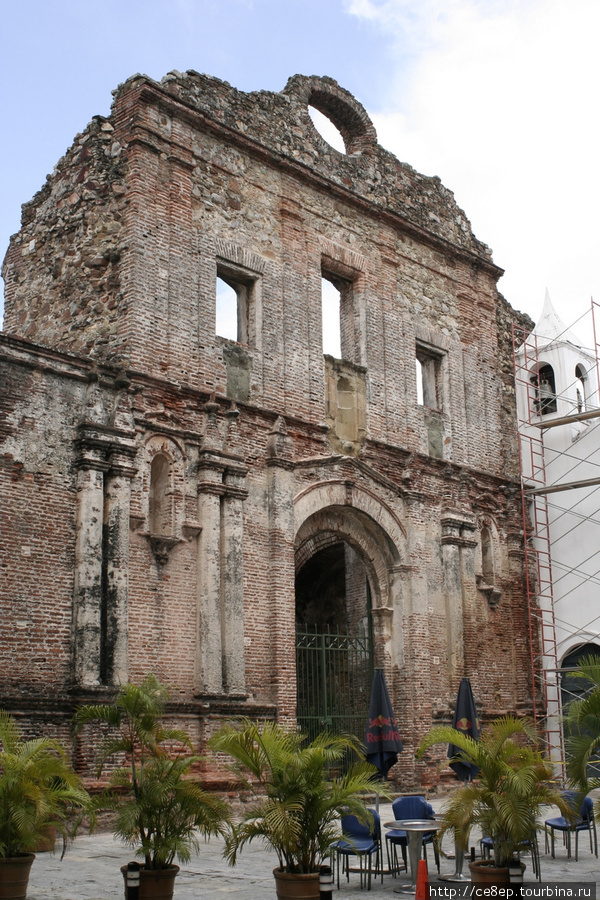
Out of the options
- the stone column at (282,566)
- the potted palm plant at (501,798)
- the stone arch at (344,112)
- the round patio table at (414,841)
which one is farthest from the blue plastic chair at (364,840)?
the stone arch at (344,112)

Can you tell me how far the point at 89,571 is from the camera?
495 inches

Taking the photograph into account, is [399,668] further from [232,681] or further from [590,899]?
[590,899]

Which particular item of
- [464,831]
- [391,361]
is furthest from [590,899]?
[391,361]

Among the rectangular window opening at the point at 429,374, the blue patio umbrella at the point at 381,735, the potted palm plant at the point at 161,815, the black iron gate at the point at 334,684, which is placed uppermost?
the rectangular window opening at the point at 429,374

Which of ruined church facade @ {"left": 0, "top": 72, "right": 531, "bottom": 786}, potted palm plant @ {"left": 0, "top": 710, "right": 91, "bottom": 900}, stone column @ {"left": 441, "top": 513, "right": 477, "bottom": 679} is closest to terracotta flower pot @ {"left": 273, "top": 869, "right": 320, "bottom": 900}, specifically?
potted palm plant @ {"left": 0, "top": 710, "right": 91, "bottom": 900}

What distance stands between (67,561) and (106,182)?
5678 mm

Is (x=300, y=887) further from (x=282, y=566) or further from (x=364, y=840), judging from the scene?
(x=282, y=566)

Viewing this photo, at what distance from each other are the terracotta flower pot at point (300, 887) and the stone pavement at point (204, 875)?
24.6 inches

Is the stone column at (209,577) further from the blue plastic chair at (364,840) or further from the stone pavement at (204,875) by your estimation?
the blue plastic chair at (364,840)

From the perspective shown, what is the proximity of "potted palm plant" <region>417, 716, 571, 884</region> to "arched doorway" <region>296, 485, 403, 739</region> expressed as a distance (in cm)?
738

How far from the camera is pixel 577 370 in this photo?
21047 mm

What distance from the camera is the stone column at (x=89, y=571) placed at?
40.3ft

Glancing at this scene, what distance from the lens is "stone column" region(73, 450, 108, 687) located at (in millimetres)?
12281

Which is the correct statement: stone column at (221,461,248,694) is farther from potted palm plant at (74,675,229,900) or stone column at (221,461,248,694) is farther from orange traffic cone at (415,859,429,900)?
orange traffic cone at (415,859,429,900)
